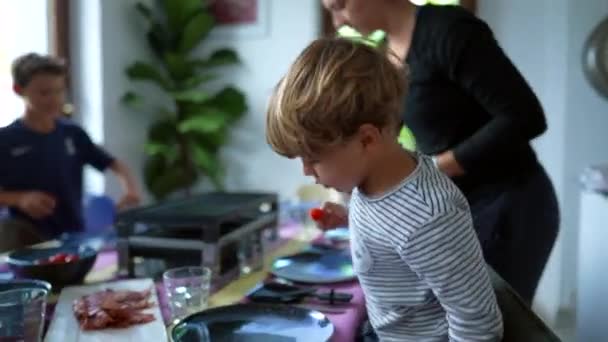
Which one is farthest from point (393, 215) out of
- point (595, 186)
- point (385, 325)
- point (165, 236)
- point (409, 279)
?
point (595, 186)

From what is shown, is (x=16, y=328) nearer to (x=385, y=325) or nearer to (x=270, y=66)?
(x=385, y=325)

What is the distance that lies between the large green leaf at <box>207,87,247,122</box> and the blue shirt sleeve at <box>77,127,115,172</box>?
1213 millimetres

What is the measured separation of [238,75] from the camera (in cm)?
380

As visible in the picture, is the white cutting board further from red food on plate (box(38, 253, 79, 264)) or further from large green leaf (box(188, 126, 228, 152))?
large green leaf (box(188, 126, 228, 152))

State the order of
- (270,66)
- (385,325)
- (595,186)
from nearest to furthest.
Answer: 1. (385,325)
2. (595,186)
3. (270,66)

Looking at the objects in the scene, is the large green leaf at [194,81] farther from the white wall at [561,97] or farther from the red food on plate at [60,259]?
the red food on plate at [60,259]

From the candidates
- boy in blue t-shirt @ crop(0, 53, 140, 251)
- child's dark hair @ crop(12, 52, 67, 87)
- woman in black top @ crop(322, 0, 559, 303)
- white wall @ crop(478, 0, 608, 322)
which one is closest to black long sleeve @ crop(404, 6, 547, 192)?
woman in black top @ crop(322, 0, 559, 303)

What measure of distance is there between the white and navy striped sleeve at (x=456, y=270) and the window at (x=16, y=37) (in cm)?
273

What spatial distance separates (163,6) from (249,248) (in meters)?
2.48

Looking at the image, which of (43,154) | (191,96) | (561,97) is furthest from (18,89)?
(561,97)

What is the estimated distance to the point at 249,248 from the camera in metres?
1.65

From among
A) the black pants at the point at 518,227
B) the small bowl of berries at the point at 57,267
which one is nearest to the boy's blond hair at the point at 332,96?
the black pants at the point at 518,227

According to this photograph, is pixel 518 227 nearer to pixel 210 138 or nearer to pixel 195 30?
pixel 210 138

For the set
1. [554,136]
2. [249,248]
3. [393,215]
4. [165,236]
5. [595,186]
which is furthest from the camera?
[554,136]
